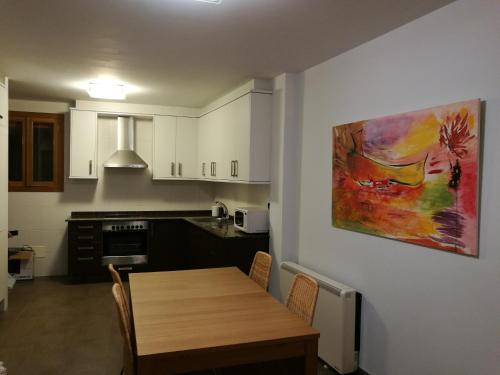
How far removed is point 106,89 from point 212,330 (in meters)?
3.35

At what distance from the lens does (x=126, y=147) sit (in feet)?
19.0

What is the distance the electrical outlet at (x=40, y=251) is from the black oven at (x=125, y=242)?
962 millimetres

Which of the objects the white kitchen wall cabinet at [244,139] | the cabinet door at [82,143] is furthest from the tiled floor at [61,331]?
the white kitchen wall cabinet at [244,139]

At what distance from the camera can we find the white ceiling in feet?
7.63

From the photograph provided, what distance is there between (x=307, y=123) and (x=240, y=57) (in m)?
0.87

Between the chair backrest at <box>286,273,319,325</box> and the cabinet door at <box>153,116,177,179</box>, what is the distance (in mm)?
3785

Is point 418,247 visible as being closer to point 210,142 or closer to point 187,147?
point 210,142

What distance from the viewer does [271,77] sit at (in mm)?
4020

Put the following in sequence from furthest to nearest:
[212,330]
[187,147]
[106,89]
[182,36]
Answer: [187,147]
[106,89]
[182,36]
[212,330]

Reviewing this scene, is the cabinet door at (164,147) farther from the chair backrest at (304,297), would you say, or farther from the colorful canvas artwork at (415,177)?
the chair backrest at (304,297)

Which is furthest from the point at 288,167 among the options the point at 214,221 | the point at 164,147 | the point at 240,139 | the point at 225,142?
the point at 164,147

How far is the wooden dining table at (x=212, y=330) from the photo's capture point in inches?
68.4

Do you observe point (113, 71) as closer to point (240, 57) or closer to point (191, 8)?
point (240, 57)

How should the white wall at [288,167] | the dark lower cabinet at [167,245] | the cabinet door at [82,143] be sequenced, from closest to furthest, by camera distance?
the white wall at [288,167] → the cabinet door at [82,143] → the dark lower cabinet at [167,245]
